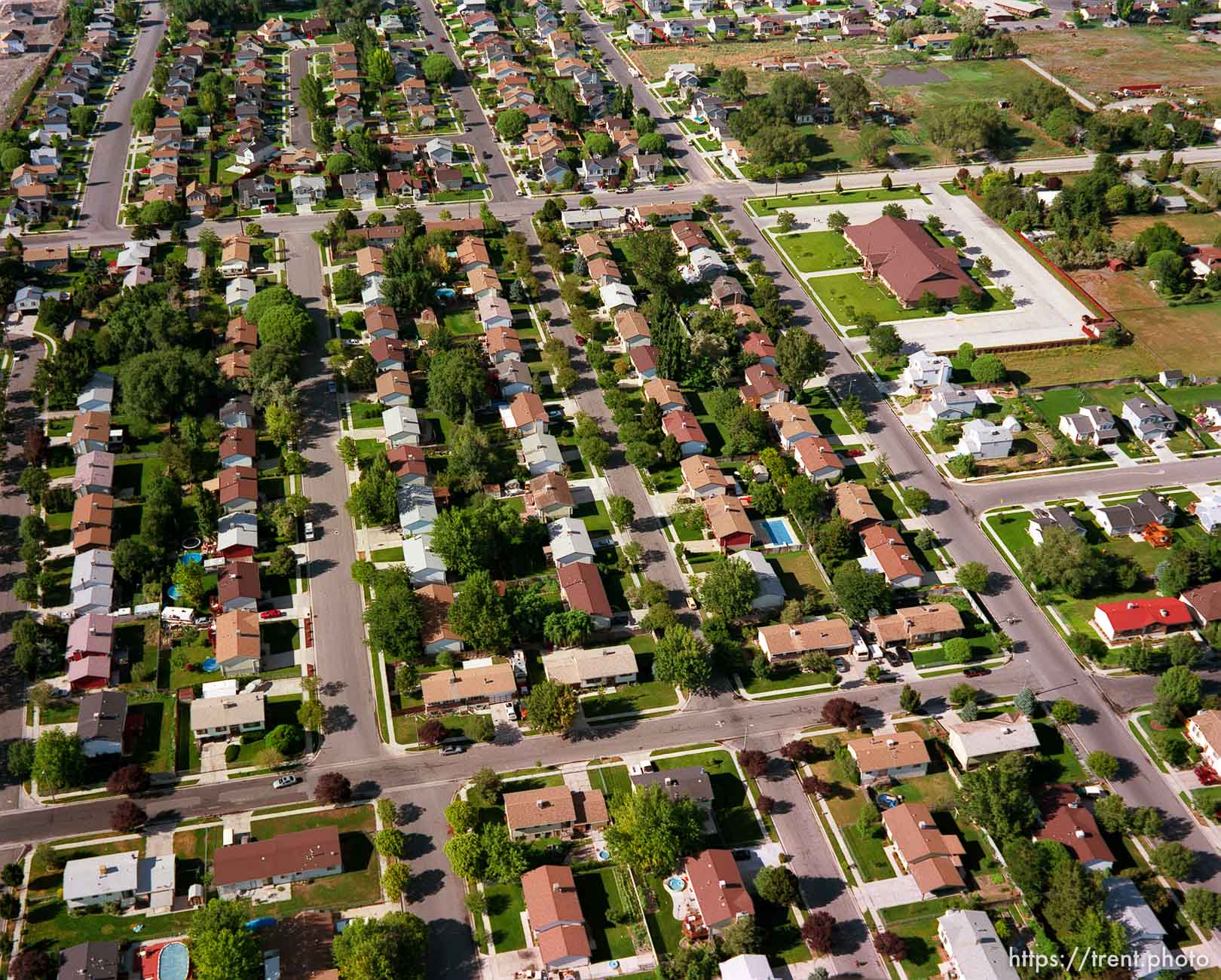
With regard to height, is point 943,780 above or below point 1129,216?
below

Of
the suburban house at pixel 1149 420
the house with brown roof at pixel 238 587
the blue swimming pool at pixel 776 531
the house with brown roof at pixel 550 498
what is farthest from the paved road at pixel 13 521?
the suburban house at pixel 1149 420

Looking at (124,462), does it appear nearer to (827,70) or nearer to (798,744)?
(798,744)

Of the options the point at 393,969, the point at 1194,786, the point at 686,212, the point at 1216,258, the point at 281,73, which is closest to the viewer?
the point at 393,969

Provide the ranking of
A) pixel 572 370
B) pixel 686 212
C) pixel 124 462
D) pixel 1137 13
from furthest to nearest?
pixel 1137 13 → pixel 686 212 → pixel 572 370 → pixel 124 462

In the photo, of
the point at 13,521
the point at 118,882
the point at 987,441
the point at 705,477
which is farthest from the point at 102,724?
the point at 987,441

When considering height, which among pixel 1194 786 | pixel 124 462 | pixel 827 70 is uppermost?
pixel 827 70

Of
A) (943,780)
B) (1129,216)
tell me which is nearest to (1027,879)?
(943,780)

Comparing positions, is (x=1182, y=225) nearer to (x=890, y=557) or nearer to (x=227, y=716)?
(x=890, y=557)

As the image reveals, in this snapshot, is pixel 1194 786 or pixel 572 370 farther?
pixel 572 370

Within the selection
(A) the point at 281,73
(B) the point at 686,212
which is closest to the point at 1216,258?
(B) the point at 686,212
